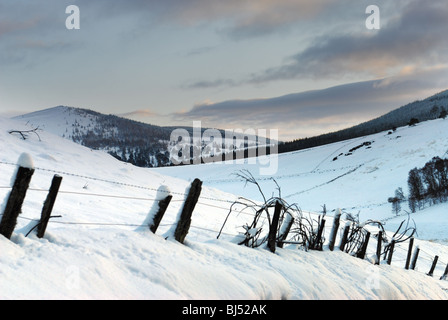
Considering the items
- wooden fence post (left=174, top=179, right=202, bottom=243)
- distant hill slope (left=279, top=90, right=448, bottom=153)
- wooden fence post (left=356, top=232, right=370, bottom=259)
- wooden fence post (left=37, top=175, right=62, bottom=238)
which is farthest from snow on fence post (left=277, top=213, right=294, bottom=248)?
distant hill slope (left=279, top=90, right=448, bottom=153)

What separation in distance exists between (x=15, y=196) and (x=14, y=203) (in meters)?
A: 0.08

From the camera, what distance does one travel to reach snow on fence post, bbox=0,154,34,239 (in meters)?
4.11

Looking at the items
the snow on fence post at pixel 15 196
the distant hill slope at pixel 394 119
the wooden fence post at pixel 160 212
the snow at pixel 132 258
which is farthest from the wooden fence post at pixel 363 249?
the distant hill slope at pixel 394 119

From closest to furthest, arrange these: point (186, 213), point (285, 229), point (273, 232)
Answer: point (186, 213) → point (273, 232) → point (285, 229)

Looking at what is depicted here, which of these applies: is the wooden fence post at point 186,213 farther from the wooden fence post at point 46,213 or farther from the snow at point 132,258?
the wooden fence post at point 46,213

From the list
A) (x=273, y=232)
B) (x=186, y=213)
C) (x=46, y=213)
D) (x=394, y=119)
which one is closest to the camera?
(x=46, y=213)

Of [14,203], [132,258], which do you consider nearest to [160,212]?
[132,258]

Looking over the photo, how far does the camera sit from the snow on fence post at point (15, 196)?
4.11m

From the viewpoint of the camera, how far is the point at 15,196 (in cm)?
414

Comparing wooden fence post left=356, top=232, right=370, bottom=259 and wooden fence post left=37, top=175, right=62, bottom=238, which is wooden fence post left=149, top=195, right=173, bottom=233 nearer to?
wooden fence post left=37, top=175, right=62, bottom=238

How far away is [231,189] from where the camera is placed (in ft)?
219

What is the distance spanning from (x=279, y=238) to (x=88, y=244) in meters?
3.73

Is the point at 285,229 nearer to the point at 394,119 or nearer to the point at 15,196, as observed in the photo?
the point at 15,196
